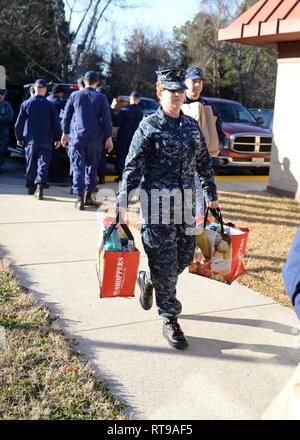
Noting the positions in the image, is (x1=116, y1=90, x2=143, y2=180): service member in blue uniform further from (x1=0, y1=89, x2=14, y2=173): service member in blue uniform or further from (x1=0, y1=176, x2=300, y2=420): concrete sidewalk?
(x1=0, y1=176, x2=300, y2=420): concrete sidewalk

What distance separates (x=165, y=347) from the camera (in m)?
3.85

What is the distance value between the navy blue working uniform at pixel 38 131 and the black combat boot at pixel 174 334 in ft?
17.0

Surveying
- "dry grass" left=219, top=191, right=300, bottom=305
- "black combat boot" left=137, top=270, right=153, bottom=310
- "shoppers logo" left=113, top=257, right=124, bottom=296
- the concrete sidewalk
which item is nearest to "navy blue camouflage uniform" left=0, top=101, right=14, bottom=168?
"dry grass" left=219, top=191, right=300, bottom=305

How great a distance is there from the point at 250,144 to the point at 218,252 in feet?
29.5

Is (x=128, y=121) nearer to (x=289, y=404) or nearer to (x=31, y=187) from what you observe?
(x=31, y=187)

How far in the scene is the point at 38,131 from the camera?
8.51 m

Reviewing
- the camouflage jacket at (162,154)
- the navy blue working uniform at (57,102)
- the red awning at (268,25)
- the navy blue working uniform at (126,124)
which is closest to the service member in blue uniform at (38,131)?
the navy blue working uniform at (57,102)

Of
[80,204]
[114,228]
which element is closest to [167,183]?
[114,228]

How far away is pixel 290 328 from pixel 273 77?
1520 inches

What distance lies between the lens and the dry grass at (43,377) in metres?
2.96

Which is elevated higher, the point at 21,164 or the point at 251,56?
the point at 251,56

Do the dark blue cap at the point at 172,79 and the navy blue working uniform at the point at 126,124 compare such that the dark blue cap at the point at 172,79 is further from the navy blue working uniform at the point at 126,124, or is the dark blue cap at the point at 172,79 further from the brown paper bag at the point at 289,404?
the navy blue working uniform at the point at 126,124

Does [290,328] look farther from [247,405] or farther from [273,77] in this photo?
[273,77]
